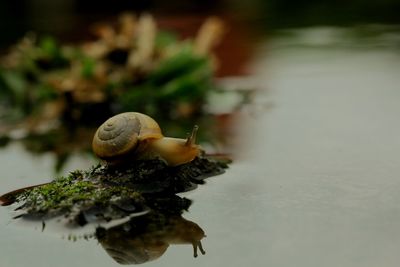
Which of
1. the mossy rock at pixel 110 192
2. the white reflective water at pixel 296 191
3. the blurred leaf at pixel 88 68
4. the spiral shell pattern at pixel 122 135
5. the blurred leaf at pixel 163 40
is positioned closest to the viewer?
the white reflective water at pixel 296 191

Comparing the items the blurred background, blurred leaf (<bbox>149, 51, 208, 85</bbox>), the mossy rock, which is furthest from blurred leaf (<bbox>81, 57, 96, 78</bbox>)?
the mossy rock

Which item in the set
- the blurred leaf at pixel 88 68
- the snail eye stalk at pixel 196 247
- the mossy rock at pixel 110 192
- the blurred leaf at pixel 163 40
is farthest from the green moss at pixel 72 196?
the blurred leaf at pixel 163 40

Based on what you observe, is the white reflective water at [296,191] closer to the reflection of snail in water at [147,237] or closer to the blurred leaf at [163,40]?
the reflection of snail in water at [147,237]

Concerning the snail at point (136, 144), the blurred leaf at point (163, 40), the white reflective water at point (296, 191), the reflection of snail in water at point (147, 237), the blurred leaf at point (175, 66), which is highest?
the blurred leaf at point (163, 40)

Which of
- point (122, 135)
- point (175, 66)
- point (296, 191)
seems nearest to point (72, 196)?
point (122, 135)

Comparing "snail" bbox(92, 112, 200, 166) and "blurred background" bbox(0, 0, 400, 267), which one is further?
"snail" bbox(92, 112, 200, 166)

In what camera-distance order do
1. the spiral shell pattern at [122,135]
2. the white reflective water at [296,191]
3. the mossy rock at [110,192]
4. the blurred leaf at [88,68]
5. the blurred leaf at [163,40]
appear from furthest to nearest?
1. the blurred leaf at [163,40]
2. the blurred leaf at [88,68]
3. the spiral shell pattern at [122,135]
4. the mossy rock at [110,192]
5. the white reflective water at [296,191]

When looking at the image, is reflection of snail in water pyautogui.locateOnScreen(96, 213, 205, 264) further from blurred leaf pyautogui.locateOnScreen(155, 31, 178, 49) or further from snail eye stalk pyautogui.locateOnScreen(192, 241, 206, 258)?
blurred leaf pyautogui.locateOnScreen(155, 31, 178, 49)
